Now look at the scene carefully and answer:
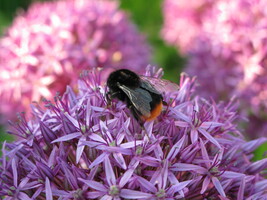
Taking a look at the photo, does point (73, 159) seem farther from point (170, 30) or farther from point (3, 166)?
point (170, 30)

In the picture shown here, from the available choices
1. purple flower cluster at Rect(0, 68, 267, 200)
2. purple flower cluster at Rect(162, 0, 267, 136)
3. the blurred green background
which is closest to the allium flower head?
purple flower cluster at Rect(162, 0, 267, 136)

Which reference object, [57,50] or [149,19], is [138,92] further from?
[149,19]

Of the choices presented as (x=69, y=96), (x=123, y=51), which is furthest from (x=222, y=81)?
(x=69, y=96)

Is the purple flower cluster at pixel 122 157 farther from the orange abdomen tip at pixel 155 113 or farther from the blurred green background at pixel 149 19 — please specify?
the blurred green background at pixel 149 19

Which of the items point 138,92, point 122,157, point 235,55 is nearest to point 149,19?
point 235,55

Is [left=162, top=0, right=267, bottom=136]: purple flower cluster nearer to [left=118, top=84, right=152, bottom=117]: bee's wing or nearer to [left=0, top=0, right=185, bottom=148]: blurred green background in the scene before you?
[left=0, top=0, right=185, bottom=148]: blurred green background
